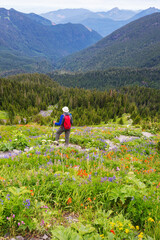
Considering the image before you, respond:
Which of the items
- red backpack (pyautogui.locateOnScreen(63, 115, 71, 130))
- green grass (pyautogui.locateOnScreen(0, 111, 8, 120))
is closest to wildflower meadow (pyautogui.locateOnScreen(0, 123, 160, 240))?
red backpack (pyautogui.locateOnScreen(63, 115, 71, 130))

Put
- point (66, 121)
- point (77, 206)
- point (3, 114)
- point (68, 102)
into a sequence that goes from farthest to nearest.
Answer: point (68, 102) → point (3, 114) → point (66, 121) → point (77, 206)

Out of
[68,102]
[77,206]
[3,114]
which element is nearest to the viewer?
[77,206]

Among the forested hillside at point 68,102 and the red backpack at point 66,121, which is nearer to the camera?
the red backpack at point 66,121

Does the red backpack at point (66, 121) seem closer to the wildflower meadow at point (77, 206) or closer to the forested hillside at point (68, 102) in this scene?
the wildflower meadow at point (77, 206)

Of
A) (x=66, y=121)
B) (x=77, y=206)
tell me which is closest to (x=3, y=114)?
(x=66, y=121)

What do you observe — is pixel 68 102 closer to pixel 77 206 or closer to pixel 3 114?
pixel 3 114

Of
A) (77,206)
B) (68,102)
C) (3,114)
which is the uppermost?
(77,206)

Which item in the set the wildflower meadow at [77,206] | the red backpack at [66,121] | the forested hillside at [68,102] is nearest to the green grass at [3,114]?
the forested hillside at [68,102]

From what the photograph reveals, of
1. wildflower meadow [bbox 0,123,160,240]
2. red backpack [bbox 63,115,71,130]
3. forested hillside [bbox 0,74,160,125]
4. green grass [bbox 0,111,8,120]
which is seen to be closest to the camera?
wildflower meadow [bbox 0,123,160,240]

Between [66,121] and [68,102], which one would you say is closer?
[66,121]

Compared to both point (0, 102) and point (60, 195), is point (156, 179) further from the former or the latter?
point (0, 102)

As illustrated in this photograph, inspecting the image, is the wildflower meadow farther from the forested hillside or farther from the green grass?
the green grass

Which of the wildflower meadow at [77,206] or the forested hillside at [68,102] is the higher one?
the wildflower meadow at [77,206]

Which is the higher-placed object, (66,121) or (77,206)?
(66,121)
